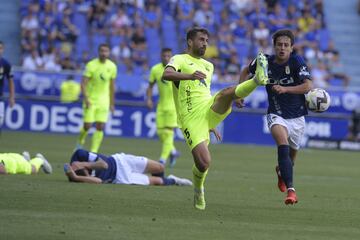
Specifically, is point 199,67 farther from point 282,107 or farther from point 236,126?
point 236,126

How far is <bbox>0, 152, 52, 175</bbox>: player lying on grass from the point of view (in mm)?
15305

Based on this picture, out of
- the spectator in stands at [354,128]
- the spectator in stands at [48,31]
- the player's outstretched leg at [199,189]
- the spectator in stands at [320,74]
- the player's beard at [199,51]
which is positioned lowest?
the spectator in stands at [354,128]

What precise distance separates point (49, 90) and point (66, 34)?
12.0 ft

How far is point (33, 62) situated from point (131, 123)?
4.40m

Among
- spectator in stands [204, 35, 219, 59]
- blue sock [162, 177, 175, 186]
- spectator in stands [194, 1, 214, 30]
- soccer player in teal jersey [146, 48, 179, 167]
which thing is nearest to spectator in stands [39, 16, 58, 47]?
spectator in stands [194, 1, 214, 30]

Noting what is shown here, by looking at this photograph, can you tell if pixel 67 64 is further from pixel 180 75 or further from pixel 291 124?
pixel 180 75

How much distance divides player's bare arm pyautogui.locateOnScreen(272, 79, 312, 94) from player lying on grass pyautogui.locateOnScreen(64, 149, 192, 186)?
3.20m

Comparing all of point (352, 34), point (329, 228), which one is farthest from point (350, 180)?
point (352, 34)

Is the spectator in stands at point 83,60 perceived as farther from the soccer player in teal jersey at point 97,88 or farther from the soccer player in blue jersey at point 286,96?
the soccer player in blue jersey at point 286,96

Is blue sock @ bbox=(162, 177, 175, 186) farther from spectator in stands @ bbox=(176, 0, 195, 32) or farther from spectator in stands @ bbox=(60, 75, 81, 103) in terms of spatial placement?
spectator in stands @ bbox=(176, 0, 195, 32)

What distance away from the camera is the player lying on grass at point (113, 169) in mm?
14391

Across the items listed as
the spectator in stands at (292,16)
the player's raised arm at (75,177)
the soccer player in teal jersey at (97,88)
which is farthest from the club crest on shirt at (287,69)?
the spectator in stands at (292,16)

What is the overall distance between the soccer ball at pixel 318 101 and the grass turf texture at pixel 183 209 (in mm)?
1327

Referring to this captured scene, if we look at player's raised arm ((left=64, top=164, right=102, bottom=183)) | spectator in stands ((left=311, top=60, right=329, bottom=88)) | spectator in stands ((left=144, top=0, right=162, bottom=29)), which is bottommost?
player's raised arm ((left=64, top=164, right=102, bottom=183))
